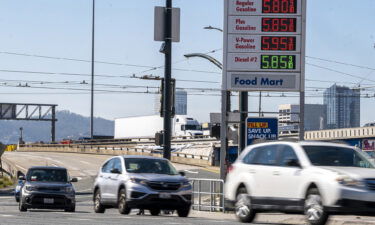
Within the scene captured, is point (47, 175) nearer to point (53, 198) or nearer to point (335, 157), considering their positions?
point (53, 198)

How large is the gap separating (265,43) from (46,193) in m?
9.07

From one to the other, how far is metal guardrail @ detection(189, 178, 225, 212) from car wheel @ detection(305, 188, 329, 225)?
12.2 m

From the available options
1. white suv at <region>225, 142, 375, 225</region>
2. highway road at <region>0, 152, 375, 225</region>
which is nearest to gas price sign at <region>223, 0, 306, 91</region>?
highway road at <region>0, 152, 375, 225</region>

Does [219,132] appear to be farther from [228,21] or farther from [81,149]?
[81,149]

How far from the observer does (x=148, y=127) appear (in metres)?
126

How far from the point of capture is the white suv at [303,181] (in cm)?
1761

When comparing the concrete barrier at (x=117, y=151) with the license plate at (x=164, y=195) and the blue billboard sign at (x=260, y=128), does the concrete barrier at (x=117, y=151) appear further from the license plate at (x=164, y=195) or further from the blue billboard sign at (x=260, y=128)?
the license plate at (x=164, y=195)

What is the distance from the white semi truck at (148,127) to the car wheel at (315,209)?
334 feet

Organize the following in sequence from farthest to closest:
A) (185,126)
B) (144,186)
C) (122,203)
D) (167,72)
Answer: (185,126), (167,72), (122,203), (144,186)

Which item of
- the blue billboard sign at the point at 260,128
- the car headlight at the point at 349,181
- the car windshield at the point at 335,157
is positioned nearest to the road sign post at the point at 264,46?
the blue billboard sign at the point at 260,128

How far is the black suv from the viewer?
30.4 meters

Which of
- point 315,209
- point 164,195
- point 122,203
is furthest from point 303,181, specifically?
point 122,203

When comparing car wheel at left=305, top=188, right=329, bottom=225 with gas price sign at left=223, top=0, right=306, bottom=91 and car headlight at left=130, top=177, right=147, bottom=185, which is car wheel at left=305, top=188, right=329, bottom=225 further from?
gas price sign at left=223, top=0, right=306, bottom=91

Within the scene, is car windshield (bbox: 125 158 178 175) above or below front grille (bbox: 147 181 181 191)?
above
